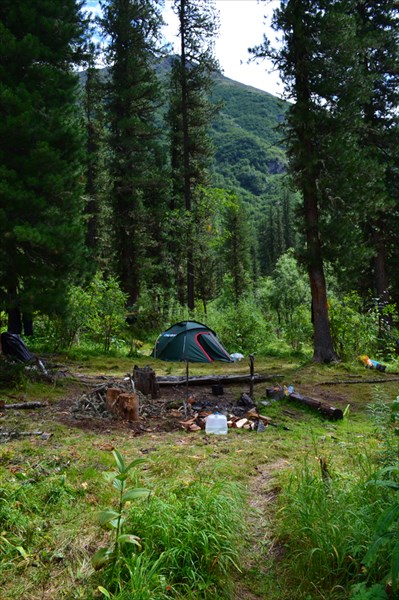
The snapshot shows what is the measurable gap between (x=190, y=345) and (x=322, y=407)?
5.34m

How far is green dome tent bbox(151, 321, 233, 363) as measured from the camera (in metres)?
12.0

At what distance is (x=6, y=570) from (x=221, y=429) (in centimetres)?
381

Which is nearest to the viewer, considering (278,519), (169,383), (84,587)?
(84,587)

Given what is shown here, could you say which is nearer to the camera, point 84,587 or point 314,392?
point 84,587

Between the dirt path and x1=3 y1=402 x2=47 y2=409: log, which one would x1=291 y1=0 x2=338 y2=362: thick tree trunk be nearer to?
x1=3 y1=402 x2=47 y2=409: log

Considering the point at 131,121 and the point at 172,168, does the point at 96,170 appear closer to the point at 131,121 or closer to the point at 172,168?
the point at 172,168

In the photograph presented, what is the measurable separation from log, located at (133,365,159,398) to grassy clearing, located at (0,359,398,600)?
11.2 feet

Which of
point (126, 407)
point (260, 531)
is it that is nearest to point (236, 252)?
point (126, 407)

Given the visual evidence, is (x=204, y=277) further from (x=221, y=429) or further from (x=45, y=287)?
(x=221, y=429)

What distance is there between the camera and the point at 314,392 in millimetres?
8828

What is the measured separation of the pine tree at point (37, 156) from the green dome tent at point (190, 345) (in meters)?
3.76

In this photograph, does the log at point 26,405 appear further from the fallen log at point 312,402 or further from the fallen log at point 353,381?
the fallen log at point 353,381

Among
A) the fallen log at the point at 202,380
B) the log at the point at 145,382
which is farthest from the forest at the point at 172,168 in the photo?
the fallen log at the point at 202,380

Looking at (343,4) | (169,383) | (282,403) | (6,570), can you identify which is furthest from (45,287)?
(343,4)
